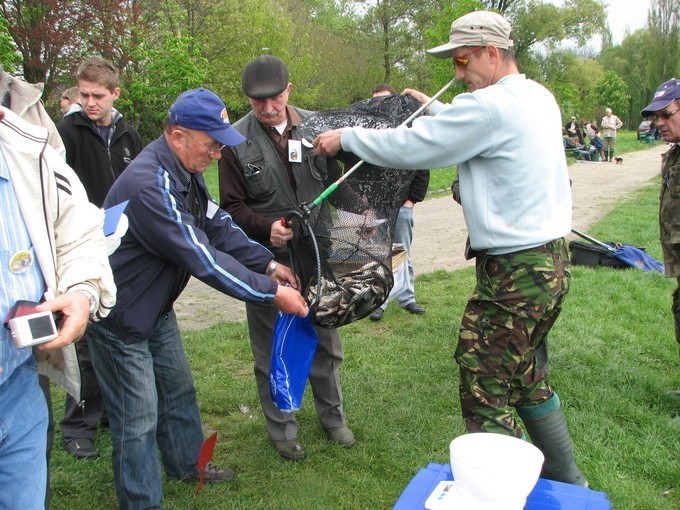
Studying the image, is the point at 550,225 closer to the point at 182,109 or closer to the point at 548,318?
the point at 548,318

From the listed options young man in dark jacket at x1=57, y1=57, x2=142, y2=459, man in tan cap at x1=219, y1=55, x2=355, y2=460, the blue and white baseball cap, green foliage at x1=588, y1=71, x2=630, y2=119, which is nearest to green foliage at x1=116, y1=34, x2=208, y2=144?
young man in dark jacket at x1=57, y1=57, x2=142, y2=459

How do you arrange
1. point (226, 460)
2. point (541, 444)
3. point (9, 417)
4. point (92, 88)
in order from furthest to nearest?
point (92, 88) < point (226, 460) < point (541, 444) < point (9, 417)

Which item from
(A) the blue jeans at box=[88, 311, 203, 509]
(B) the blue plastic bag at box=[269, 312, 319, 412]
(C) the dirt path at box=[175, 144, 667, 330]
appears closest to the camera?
(A) the blue jeans at box=[88, 311, 203, 509]

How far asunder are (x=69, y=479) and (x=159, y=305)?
4.54 feet

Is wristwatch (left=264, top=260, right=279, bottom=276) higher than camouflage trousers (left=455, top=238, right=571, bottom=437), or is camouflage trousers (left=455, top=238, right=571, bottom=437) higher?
wristwatch (left=264, top=260, right=279, bottom=276)

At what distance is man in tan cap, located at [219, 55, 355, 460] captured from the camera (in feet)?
12.1

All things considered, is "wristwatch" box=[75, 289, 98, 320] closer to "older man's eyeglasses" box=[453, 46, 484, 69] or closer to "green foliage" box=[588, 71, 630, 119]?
"older man's eyeglasses" box=[453, 46, 484, 69]

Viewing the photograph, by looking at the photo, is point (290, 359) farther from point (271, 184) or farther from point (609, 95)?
point (609, 95)

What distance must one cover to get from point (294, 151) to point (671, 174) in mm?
2602

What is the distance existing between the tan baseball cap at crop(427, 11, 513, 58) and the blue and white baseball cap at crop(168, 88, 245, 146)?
1.12 meters

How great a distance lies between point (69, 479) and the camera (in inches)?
141

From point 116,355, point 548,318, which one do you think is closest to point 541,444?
point 548,318

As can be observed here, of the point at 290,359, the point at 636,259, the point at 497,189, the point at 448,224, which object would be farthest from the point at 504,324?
the point at 448,224

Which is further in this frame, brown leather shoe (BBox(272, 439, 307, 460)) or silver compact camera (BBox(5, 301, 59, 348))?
brown leather shoe (BBox(272, 439, 307, 460))
